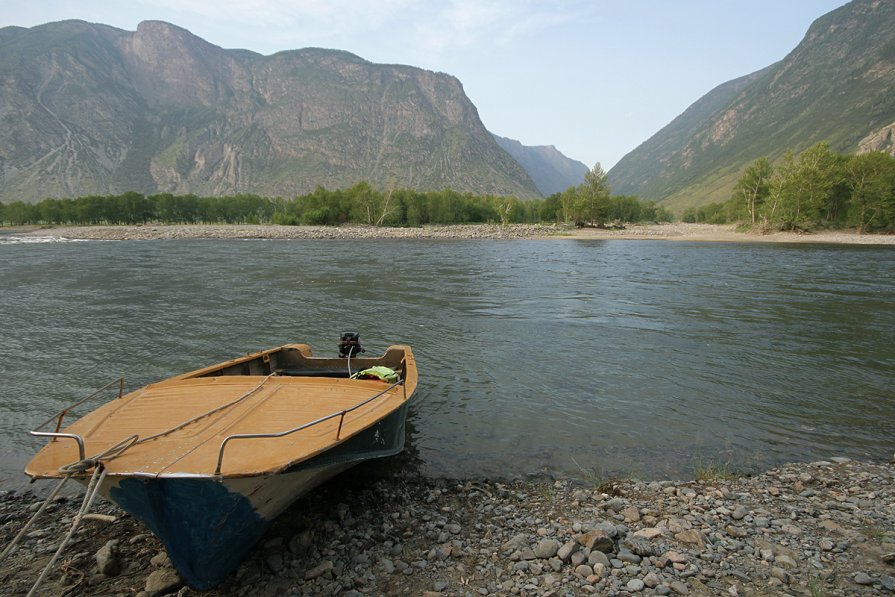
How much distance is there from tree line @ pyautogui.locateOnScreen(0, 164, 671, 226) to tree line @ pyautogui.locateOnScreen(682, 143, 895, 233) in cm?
3512

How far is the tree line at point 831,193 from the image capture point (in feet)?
205

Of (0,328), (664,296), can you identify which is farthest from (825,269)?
(0,328)

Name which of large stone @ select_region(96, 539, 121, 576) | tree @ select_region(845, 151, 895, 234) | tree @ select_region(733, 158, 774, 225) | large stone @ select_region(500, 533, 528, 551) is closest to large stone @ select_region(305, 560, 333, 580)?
large stone @ select_region(500, 533, 528, 551)

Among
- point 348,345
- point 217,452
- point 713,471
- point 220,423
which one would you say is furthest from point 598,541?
point 348,345

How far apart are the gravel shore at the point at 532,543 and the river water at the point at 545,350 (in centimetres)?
103

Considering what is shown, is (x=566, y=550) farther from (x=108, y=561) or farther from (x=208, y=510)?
(x=108, y=561)

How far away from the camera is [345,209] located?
104438 mm

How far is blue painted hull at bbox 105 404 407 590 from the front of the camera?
4.20m

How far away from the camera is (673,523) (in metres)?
5.42

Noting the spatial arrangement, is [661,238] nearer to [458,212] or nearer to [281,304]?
[458,212]

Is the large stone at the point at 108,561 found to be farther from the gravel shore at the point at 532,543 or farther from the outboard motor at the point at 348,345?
the outboard motor at the point at 348,345

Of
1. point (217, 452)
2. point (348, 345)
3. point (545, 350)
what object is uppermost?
point (217, 452)

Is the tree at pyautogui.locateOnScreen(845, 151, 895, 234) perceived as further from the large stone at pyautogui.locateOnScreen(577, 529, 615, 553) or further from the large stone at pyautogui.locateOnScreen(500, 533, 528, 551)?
the large stone at pyautogui.locateOnScreen(500, 533, 528, 551)

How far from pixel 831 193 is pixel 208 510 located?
87.3m
